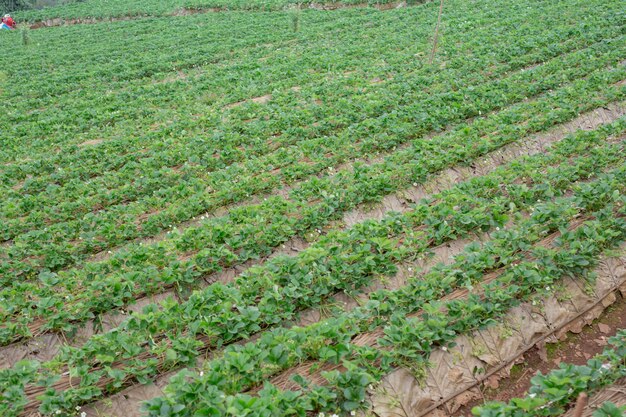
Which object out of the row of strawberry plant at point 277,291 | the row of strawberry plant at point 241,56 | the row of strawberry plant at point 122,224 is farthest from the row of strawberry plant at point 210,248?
the row of strawberry plant at point 241,56

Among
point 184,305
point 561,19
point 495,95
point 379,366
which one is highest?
point 561,19

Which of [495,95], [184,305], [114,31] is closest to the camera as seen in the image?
[184,305]

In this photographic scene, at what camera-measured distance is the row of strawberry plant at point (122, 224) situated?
6.36 metres

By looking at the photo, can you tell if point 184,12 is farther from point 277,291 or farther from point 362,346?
point 362,346

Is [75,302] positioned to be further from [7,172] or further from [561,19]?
[561,19]

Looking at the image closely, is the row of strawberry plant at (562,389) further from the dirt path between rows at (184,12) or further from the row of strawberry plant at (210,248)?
the dirt path between rows at (184,12)

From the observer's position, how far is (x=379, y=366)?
433 centimetres

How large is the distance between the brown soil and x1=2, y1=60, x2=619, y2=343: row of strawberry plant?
9.26 feet

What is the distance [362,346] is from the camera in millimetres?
4457

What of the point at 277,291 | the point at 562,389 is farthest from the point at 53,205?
the point at 562,389

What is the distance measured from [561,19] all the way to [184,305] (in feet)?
50.9

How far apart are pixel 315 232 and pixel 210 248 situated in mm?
1304

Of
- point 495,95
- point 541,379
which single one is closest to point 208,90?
point 495,95

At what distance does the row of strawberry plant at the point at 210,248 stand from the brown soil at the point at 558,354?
282cm
